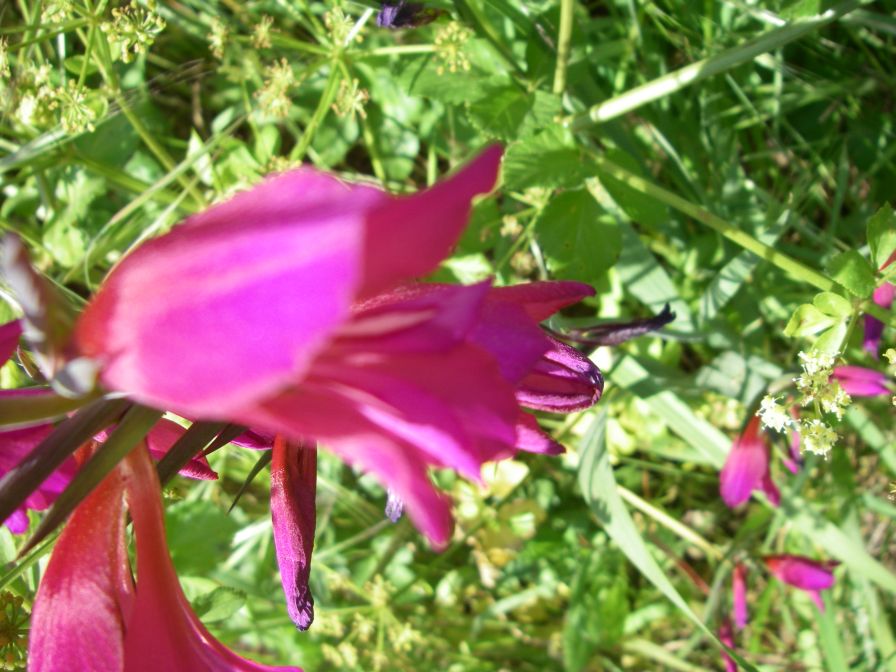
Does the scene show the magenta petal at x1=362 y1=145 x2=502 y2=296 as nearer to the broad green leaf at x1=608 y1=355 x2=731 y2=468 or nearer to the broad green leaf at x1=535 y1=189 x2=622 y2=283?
the broad green leaf at x1=535 y1=189 x2=622 y2=283

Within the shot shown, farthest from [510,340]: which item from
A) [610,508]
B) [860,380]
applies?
[860,380]

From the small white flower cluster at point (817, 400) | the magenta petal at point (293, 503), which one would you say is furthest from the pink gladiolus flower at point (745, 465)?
the magenta petal at point (293, 503)

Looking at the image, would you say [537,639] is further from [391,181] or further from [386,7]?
[386,7]

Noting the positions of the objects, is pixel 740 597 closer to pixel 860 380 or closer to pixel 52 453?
pixel 860 380

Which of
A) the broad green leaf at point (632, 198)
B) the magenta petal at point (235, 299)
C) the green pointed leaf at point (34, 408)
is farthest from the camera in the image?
the broad green leaf at point (632, 198)

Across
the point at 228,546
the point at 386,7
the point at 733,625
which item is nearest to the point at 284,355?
the point at 386,7

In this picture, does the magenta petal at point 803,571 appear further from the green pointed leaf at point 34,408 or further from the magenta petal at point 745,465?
the green pointed leaf at point 34,408

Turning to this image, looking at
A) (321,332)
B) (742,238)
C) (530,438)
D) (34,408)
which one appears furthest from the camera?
(742,238)
